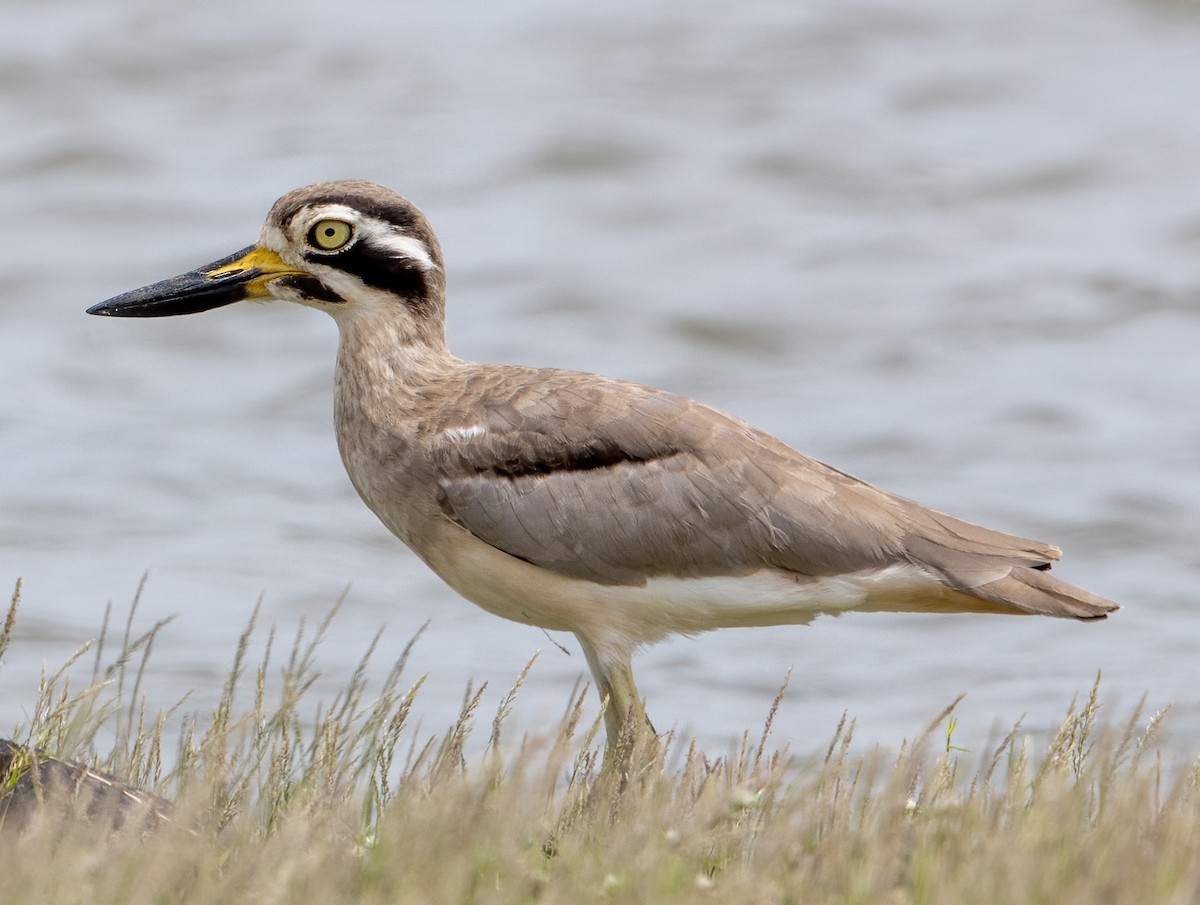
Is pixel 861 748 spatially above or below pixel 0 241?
below

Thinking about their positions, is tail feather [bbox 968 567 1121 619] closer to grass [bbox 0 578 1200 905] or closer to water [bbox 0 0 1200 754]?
grass [bbox 0 578 1200 905]

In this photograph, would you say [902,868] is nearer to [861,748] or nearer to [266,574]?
[861,748]

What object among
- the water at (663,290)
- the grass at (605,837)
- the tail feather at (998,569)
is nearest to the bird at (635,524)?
the tail feather at (998,569)

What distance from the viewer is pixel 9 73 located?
20.9 m

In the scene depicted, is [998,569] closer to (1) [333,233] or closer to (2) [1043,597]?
(2) [1043,597]

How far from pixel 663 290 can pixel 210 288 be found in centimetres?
1019

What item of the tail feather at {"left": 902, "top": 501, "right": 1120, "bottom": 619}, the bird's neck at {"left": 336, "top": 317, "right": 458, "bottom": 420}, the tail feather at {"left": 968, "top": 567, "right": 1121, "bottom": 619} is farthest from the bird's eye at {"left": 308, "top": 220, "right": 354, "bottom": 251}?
the tail feather at {"left": 968, "top": 567, "right": 1121, "bottom": 619}

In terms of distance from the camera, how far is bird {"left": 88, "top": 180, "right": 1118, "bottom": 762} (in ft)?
22.9

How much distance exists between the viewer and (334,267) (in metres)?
7.50

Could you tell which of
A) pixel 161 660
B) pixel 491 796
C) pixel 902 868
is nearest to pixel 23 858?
pixel 491 796

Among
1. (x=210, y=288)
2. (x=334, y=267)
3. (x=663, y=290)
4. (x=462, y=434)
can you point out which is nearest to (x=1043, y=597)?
(x=462, y=434)

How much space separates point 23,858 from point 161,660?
6982 mm

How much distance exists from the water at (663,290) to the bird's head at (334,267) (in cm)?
304

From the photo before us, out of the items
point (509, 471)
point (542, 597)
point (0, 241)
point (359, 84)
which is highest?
point (359, 84)
